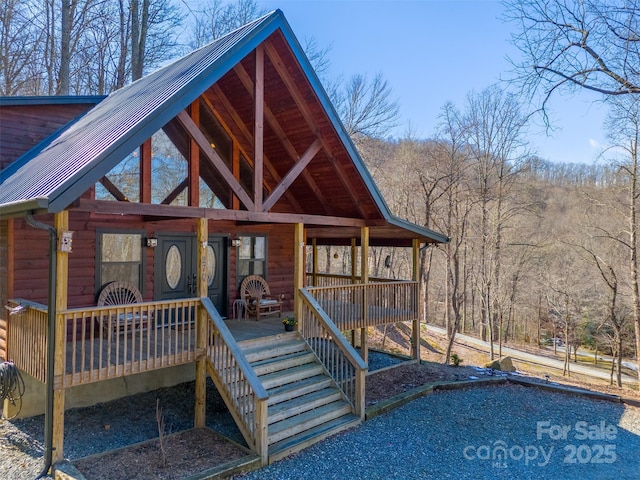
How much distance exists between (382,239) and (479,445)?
7591 millimetres

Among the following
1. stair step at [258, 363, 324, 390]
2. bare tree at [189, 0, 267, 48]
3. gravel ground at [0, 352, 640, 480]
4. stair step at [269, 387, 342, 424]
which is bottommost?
gravel ground at [0, 352, 640, 480]

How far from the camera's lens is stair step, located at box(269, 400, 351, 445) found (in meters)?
6.19

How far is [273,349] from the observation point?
766 cm

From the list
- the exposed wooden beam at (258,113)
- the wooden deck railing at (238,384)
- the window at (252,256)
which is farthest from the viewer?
the window at (252,256)

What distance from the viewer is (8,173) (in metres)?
7.50

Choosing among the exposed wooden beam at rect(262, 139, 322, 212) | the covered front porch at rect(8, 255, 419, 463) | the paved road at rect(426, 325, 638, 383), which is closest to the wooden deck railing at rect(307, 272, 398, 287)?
the covered front porch at rect(8, 255, 419, 463)

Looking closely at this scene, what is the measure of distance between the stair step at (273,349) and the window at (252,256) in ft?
10.7

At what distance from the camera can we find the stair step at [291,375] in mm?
6922

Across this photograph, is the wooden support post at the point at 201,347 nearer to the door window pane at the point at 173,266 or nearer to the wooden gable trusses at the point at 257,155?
the wooden gable trusses at the point at 257,155

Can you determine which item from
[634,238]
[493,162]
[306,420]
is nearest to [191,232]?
[306,420]

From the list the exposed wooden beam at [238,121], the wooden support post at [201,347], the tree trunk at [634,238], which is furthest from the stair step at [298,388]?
the tree trunk at [634,238]

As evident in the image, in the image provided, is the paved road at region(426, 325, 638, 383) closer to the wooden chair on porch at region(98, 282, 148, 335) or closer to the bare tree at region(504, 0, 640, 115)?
the wooden chair on porch at region(98, 282, 148, 335)

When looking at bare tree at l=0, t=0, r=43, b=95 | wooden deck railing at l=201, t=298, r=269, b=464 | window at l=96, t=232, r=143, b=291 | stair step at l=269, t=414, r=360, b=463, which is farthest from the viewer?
bare tree at l=0, t=0, r=43, b=95

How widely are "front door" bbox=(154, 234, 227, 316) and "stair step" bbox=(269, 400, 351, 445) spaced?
13.6 ft
